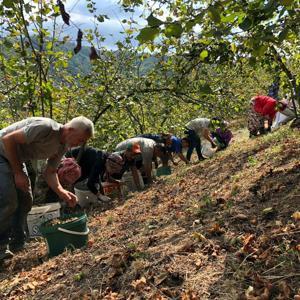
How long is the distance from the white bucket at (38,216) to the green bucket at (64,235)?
1.14 meters

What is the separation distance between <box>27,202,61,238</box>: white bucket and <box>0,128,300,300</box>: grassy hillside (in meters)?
0.30

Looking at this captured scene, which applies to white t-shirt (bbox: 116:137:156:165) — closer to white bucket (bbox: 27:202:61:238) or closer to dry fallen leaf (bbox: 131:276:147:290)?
white bucket (bbox: 27:202:61:238)

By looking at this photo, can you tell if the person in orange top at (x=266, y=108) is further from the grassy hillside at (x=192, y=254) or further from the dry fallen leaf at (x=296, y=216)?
the dry fallen leaf at (x=296, y=216)

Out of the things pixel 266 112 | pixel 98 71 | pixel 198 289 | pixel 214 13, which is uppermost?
pixel 98 71

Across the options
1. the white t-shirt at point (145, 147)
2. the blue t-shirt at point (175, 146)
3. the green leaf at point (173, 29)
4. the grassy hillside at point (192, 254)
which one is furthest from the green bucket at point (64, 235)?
the blue t-shirt at point (175, 146)

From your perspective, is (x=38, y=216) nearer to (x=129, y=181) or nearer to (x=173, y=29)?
(x=129, y=181)

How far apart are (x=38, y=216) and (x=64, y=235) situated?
51.3 inches

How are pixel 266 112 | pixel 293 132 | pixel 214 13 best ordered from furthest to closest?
1. pixel 266 112
2. pixel 293 132
3. pixel 214 13

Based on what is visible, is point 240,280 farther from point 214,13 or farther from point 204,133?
point 204,133

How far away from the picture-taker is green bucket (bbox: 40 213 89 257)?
4566 mm

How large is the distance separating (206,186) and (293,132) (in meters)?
3.44

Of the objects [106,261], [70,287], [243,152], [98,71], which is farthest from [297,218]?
[98,71]

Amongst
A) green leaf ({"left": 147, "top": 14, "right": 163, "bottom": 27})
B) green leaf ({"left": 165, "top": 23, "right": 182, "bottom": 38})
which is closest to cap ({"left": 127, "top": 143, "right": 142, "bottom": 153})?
green leaf ({"left": 165, "top": 23, "right": 182, "bottom": 38})

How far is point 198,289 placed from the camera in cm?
295
